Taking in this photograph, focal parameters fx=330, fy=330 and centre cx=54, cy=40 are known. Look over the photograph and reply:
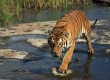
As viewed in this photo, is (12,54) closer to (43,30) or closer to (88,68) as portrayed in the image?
(88,68)

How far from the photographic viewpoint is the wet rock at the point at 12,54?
23.5ft

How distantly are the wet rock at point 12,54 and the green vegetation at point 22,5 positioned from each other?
3472mm

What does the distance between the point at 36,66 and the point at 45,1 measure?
913cm

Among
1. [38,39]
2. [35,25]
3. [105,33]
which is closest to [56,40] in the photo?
[38,39]

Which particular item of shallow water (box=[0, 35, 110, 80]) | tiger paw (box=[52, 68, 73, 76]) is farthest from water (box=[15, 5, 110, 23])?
tiger paw (box=[52, 68, 73, 76])

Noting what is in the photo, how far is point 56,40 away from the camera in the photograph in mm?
5398

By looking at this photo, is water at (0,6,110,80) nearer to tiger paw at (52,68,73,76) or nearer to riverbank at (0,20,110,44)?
tiger paw at (52,68,73,76)

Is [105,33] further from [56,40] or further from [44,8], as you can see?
[44,8]

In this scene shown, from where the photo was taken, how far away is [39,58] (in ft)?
23.1

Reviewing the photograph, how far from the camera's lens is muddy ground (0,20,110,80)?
5859mm

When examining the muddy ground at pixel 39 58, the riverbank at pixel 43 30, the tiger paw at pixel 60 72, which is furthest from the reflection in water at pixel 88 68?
the riverbank at pixel 43 30

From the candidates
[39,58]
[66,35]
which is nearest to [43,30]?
[39,58]

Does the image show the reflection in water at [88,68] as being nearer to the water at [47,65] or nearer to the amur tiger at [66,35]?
the water at [47,65]

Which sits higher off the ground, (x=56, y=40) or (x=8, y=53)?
(x=56, y=40)
